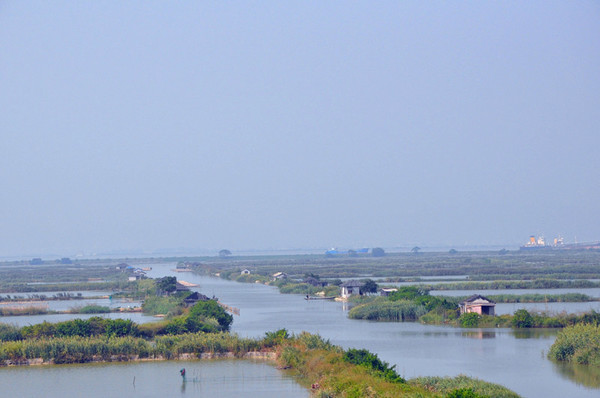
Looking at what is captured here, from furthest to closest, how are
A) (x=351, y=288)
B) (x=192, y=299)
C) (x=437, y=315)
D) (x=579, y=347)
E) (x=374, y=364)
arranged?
1. (x=351, y=288)
2. (x=192, y=299)
3. (x=437, y=315)
4. (x=579, y=347)
5. (x=374, y=364)

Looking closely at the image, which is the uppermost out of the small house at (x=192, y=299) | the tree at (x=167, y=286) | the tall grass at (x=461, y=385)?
the tree at (x=167, y=286)

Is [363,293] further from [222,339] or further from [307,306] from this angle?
[222,339]

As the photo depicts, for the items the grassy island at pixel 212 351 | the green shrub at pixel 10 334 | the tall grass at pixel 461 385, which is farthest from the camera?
the green shrub at pixel 10 334

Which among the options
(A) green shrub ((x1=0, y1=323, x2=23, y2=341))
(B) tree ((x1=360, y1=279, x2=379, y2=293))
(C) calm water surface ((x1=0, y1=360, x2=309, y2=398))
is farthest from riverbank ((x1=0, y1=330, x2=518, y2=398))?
(B) tree ((x1=360, y1=279, x2=379, y2=293))

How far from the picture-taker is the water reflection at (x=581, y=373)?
1694cm

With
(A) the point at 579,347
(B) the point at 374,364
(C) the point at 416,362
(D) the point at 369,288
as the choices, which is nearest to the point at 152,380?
(B) the point at 374,364

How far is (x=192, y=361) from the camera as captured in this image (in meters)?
20.4

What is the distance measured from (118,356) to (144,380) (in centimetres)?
253

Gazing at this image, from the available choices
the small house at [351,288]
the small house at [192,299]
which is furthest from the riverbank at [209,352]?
the small house at [351,288]

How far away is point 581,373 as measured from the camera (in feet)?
58.3

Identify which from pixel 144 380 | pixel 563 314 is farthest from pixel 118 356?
pixel 563 314

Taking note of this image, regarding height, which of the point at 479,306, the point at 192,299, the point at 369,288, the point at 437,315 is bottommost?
the point at 437,315

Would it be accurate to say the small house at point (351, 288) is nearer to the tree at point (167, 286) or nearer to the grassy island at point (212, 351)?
the tree at point (167, 286)

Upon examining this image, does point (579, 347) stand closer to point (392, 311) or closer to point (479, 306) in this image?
point (479, 306)
